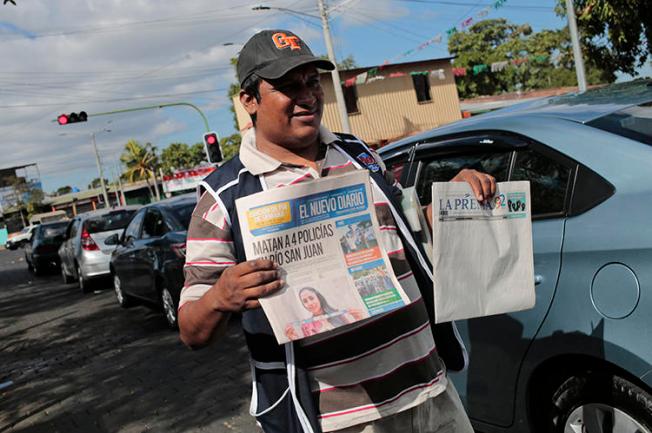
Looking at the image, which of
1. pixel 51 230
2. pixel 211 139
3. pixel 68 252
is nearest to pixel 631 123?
pixel 68 252

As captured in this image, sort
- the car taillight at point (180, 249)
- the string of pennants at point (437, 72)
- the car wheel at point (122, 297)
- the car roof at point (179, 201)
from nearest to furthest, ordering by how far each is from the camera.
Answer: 1. the car taillight at point (180, 249)
2. the car roof at point (179, 201)
3. the car wheel at point (122, 297)
4. the string of pennants at point (437, 72)

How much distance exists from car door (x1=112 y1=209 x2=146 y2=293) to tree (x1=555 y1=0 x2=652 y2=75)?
983 centimetres

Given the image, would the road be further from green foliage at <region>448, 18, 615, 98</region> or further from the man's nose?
green foliage at <region>448, 18, 615, 98</region>

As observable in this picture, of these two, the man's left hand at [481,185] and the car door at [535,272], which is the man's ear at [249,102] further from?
the car door at [535,272]

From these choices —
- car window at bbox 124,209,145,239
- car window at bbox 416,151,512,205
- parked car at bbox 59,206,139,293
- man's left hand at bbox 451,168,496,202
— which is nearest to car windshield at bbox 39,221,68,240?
parked car at bbox 59,206,139,293

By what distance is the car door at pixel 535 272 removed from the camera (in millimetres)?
2506

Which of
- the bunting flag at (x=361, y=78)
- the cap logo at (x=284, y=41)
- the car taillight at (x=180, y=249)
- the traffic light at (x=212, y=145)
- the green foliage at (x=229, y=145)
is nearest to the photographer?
the cap logo at (x=284, y=41)

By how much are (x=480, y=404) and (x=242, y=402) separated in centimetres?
242

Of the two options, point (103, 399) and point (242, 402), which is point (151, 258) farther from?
point (242, 402)

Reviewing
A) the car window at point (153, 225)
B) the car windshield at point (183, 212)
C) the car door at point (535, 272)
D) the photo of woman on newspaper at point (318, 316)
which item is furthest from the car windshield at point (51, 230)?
the photo of woman on newspaper at point (318, 316)

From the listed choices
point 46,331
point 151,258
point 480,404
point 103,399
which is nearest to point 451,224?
point 480,404

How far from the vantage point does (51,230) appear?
19297 millimetres

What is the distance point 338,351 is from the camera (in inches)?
66.9

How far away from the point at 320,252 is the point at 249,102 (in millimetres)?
603
